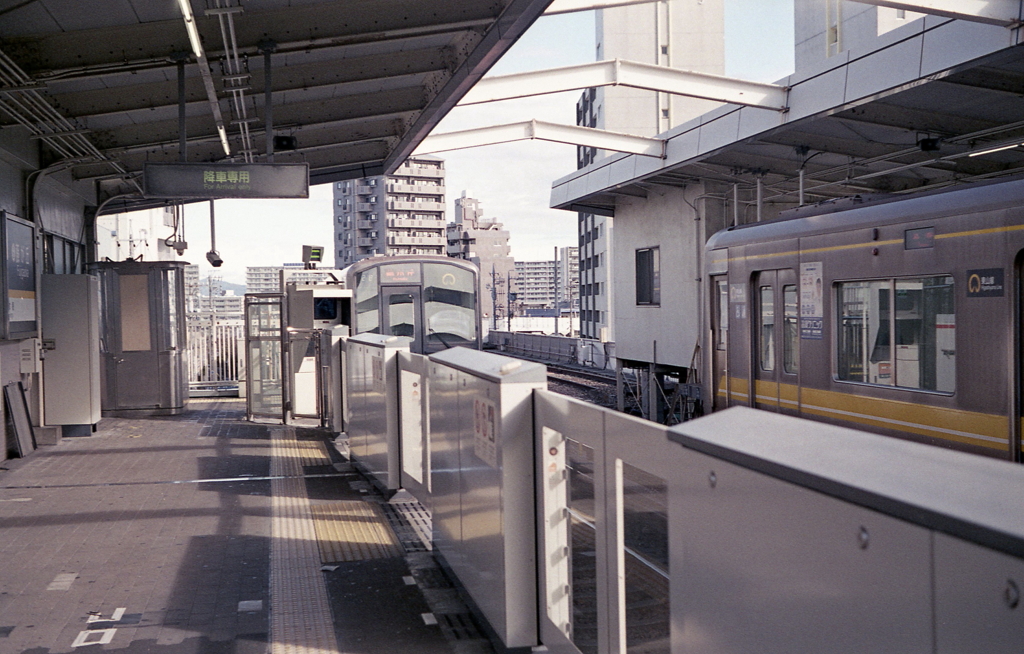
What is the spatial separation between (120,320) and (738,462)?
48.3ft

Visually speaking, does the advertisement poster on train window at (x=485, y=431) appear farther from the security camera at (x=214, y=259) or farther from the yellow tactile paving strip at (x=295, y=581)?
the security camera at (x=214, y=259)

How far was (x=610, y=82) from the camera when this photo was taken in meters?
11.7

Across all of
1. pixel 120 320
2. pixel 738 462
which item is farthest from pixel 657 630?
pixel 120 320

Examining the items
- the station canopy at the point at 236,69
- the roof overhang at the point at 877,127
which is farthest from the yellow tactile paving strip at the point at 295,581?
the roof overhang at the point at 877,127

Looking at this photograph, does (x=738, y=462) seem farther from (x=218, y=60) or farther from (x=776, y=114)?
(x=776, y=114)

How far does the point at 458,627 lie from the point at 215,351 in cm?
1688

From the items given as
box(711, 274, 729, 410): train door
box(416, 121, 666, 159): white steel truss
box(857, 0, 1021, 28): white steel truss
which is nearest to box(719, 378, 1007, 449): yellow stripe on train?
box(711, 274, 729, 410): train door

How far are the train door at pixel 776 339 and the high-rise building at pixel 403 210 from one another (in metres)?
89.2

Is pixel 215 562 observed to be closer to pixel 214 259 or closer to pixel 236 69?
pixel 236 69

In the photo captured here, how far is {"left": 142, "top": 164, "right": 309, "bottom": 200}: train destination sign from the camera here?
33.1 feet

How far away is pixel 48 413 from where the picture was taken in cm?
1238

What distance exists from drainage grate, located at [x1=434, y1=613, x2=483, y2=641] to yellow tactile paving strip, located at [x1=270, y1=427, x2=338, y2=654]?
1.93 feet

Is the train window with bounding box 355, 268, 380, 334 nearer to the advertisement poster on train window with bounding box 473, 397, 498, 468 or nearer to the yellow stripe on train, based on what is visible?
the yellow stripe on train

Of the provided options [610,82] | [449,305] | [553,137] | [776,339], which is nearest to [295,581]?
[776,339]
